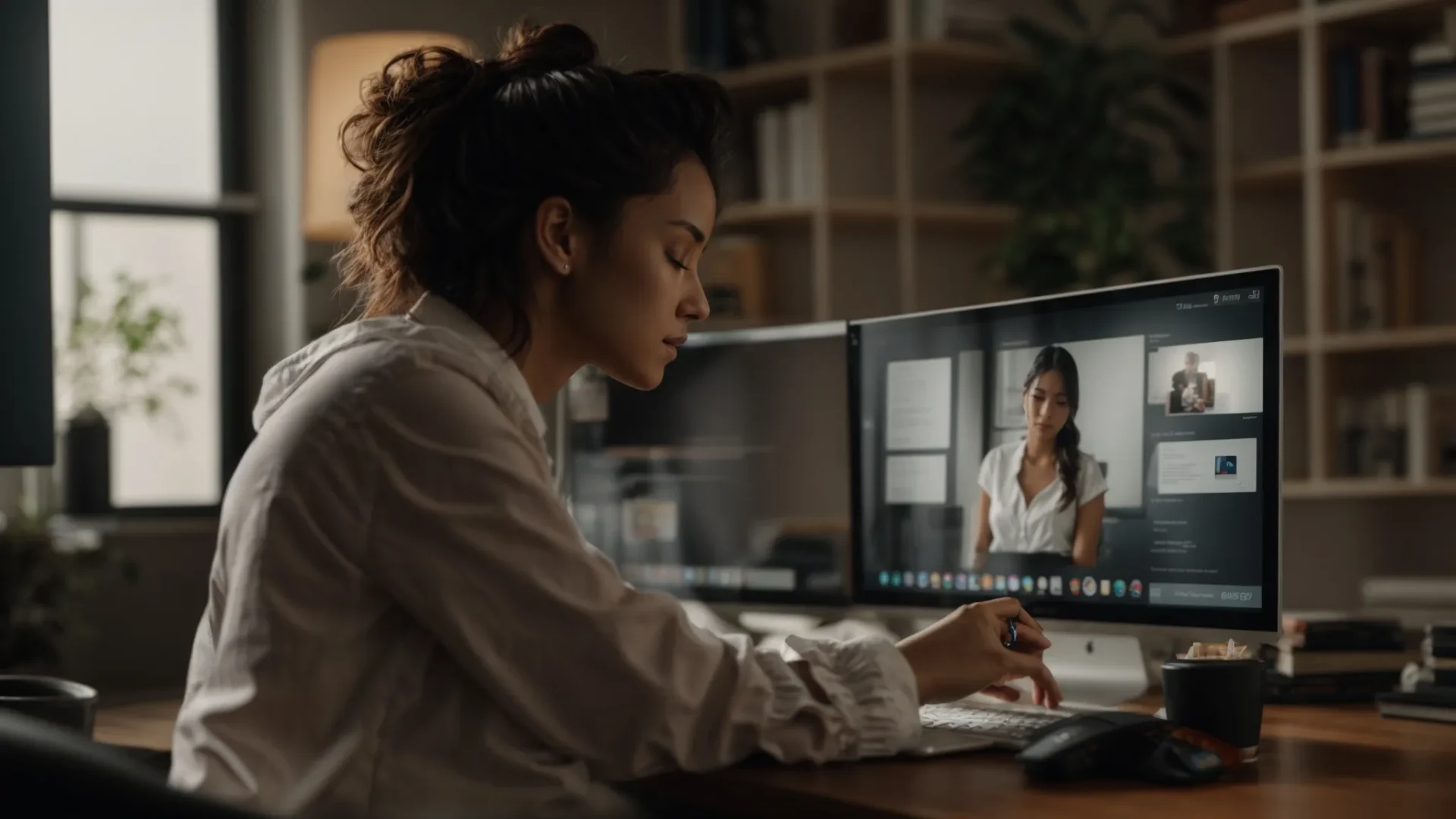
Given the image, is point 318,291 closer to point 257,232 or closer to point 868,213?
point 257,232

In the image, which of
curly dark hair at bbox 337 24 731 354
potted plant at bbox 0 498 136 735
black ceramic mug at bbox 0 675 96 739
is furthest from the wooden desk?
potted plant at bbox 0 498 136 735

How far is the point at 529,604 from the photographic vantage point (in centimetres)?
110

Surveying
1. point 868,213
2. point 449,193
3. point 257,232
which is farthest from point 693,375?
point 257,232

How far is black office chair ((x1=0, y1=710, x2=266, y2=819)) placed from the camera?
0.65 meters

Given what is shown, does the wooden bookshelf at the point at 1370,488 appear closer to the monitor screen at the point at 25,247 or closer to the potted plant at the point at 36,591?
the potted plant at the point at 36,591

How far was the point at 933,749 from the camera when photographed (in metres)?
1.29

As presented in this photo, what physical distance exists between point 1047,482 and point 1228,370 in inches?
8.8

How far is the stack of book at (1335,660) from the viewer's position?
1623 millimetres

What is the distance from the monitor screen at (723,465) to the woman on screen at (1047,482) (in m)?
0.35

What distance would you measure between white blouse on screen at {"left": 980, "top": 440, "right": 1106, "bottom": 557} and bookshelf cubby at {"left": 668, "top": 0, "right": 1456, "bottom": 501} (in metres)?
2.21

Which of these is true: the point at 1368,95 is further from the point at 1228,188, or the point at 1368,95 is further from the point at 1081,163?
the point at 1081,163

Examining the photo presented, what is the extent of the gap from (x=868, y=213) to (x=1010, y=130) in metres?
0.42

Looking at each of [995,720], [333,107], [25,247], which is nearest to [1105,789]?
[995,720]

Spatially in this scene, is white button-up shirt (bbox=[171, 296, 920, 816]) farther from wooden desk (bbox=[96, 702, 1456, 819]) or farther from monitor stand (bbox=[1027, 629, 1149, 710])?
monitor stand (bbox=[1027, 629, 1149, 710])
